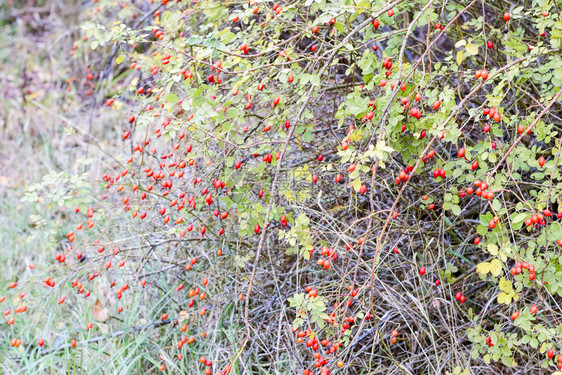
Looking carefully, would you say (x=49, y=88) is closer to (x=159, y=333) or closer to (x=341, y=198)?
(x=159, y=333)

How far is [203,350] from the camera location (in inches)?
107

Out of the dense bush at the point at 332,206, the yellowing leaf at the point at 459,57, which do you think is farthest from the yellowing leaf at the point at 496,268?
the yellowing leaf at the point at 459,57

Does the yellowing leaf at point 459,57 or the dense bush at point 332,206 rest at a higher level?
the yellowing leaf at point 459,57

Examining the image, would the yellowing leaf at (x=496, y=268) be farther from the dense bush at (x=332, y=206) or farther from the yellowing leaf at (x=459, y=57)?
the yellowing leaf at (x=459, y=57)

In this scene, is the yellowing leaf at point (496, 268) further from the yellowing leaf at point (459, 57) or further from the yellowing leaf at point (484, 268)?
the yellowing leaf at point (459, 57)

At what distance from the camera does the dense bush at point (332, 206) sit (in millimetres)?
2002

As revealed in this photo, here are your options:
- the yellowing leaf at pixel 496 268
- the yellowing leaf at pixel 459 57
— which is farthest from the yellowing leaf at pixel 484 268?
the yellowing leaf at pixel 459 57

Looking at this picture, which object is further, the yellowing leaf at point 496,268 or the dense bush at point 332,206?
the dense bush at point 332,206

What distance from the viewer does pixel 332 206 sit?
2691 mm

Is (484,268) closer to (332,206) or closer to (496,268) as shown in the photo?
(496,268)

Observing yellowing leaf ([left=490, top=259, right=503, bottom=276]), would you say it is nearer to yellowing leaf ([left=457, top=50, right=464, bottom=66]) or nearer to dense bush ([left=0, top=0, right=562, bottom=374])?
dense bush ([left=0, top=0, right=562, bottom=374])

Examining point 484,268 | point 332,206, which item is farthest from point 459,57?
point 332,206

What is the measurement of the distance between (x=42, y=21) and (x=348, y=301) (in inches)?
249

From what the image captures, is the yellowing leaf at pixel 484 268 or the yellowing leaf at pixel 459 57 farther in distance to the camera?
the yellowing leaf at pixel 459 57
